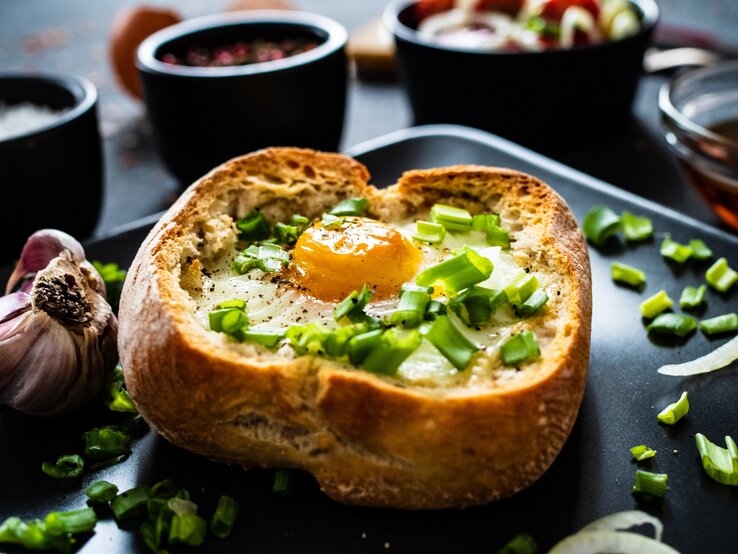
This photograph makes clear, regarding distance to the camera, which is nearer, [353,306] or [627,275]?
[353,306]

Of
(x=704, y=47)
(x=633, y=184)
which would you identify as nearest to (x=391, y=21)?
(x=633, y=184)

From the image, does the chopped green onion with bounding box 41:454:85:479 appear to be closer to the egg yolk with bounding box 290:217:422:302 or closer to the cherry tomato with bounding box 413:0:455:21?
the egg yolk with bounding box 290:217:422:302

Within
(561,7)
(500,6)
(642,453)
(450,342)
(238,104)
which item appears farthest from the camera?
(500,6)

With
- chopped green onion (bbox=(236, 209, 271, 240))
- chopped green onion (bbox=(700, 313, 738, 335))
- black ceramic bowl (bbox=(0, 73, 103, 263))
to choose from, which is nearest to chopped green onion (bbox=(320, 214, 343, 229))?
chopped green onion (bbox=(236, 209, 271, 240))

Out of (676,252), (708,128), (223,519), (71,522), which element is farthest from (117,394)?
(708,128)

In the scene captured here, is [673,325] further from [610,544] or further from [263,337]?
[263,337]

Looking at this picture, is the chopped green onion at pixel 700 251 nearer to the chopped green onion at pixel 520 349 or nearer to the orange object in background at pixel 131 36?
the chopped green onion at pixel 520 349

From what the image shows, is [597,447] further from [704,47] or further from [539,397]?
A: [704,47]
